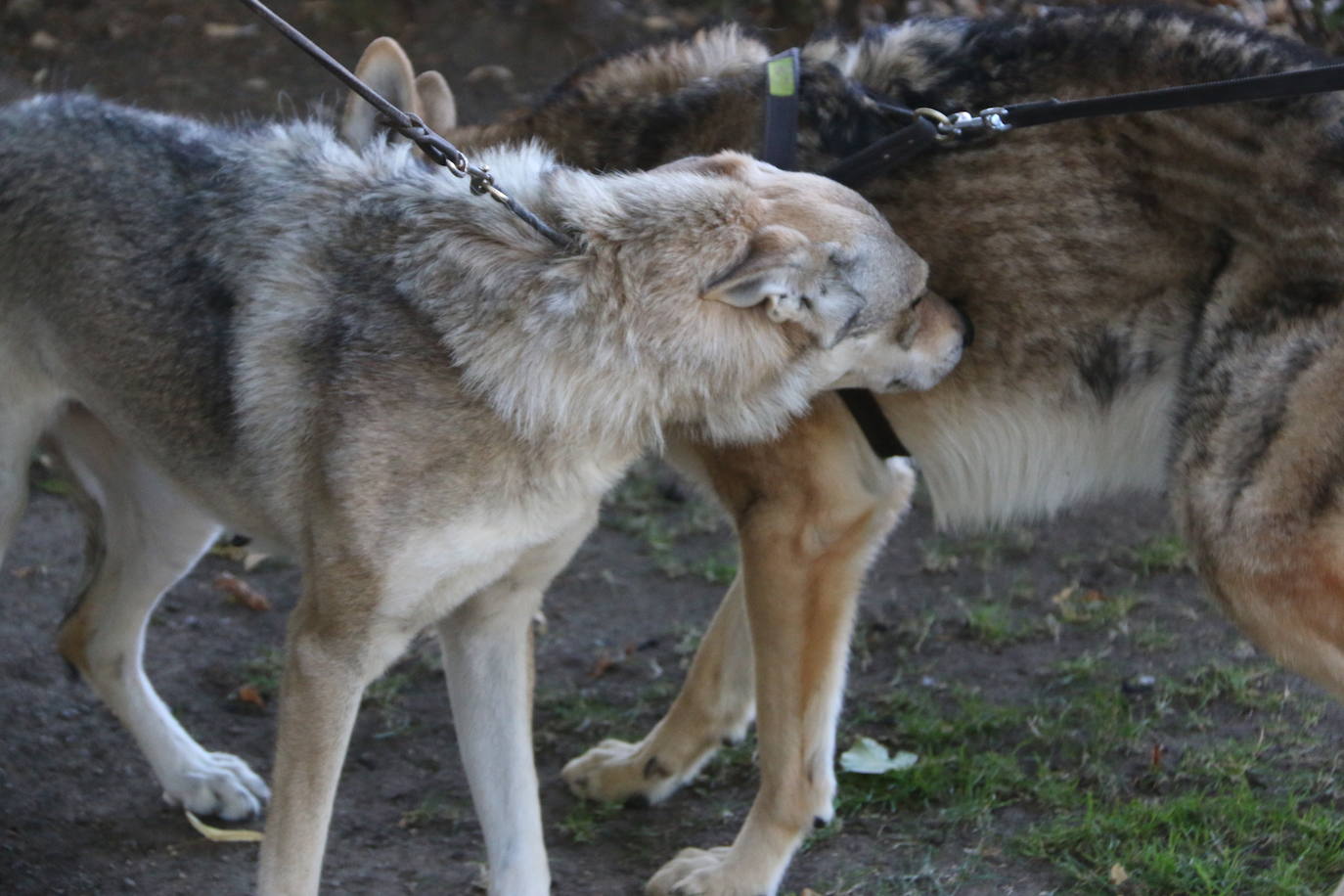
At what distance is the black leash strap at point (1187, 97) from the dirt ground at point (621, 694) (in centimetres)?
178

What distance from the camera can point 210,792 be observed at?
387 cm

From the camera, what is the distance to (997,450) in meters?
3.56

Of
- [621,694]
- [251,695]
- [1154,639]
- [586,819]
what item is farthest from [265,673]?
[1154,639]

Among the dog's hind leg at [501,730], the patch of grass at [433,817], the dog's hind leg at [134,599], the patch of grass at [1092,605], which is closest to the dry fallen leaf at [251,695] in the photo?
the dog's hind leg at [134,599]

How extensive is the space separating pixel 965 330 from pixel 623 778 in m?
1.58

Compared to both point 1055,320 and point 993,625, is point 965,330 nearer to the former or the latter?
point 1055,320

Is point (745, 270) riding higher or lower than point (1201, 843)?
higher

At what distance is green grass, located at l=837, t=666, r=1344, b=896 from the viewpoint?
11.6 feet

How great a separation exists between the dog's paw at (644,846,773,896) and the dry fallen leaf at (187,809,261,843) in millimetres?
1055

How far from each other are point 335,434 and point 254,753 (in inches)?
68.8

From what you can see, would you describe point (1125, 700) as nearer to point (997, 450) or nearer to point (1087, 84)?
point (997, 450)

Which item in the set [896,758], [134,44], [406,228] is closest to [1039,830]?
[896,758]

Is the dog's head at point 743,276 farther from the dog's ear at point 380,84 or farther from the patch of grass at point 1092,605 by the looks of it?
the patch of grass at point 1092,605

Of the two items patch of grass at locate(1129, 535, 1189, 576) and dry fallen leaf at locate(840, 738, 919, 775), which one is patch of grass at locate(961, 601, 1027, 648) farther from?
dry fallen leaf at locate(840, 738, 919, 775)
